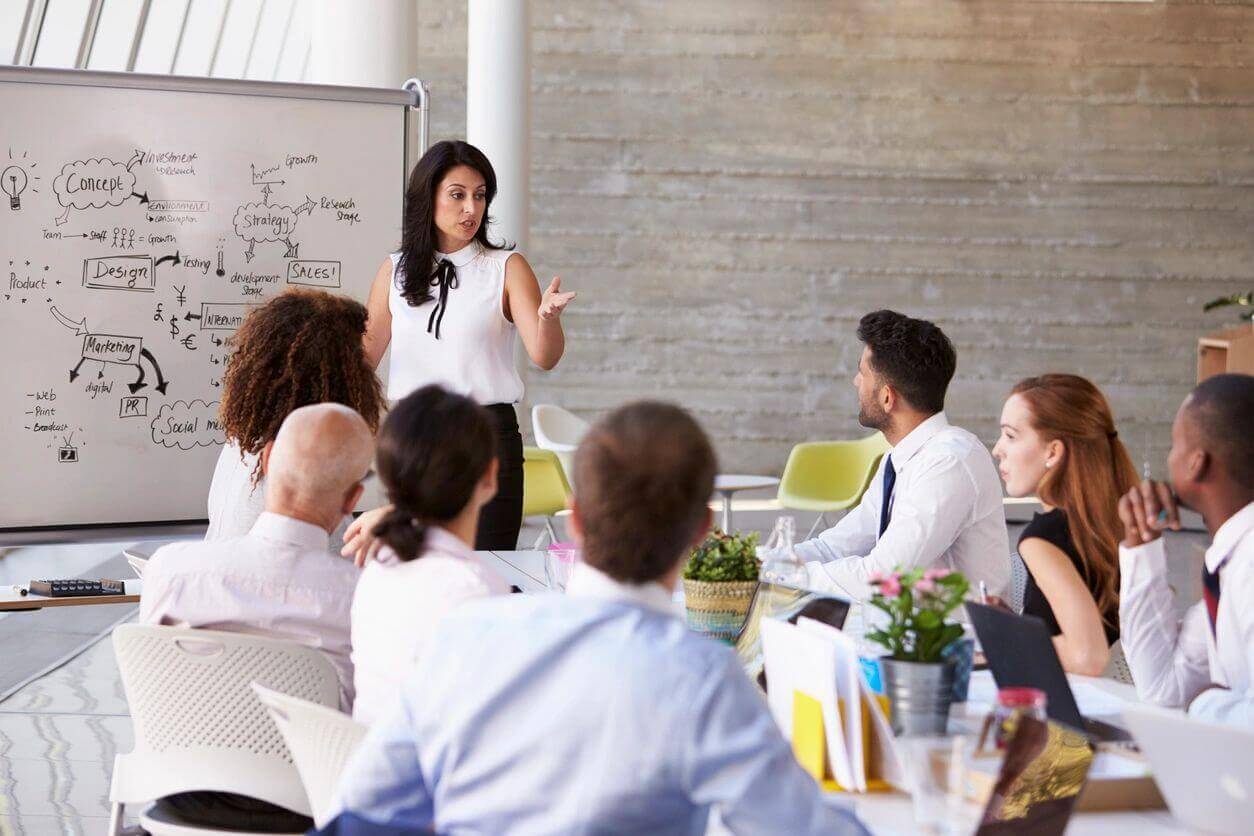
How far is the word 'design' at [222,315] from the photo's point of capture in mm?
4273

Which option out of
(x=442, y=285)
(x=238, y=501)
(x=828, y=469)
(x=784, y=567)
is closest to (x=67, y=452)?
(x=442, y=285)

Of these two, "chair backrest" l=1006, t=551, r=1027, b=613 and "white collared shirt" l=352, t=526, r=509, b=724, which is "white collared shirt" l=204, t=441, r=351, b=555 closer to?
"white collared shirt" l=352, t=526, r=509, b=724

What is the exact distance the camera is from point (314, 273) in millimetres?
4430

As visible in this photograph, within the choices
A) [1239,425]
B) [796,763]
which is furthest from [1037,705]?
[1239,425]

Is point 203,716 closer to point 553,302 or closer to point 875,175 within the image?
point 553,302

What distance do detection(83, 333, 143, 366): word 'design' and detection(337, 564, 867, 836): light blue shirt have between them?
119 inches

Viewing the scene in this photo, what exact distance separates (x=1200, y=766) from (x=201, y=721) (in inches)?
56.8

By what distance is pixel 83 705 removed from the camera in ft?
15.4

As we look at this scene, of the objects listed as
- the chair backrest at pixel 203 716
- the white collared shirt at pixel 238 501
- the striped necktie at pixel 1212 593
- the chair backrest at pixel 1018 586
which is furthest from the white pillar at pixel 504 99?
the striped necktie at pixel 1212 593

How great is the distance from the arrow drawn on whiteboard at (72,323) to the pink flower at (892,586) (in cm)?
306

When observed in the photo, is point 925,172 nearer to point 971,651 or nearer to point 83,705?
point 83,705

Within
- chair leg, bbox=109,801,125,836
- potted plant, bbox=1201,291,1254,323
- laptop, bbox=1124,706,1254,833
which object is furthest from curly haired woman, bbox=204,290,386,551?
potted plant, bbox=1201,291,1254,323

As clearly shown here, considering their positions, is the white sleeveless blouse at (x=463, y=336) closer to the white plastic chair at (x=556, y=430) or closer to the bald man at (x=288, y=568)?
the bald man at (x=288, y=568)

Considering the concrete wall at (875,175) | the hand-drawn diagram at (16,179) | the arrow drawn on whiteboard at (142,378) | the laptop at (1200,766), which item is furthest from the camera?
the concrete wall at (875,175)
